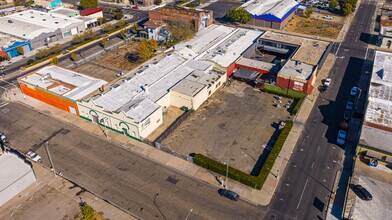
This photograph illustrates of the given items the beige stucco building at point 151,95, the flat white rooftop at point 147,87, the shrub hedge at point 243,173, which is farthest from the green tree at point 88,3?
the shrub hedge at point 243,173

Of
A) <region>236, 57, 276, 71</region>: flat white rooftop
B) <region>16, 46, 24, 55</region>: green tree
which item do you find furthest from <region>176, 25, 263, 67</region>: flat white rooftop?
<region>16, 46, 24, 55</region>: green tree

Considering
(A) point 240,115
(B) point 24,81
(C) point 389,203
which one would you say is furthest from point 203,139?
(B) point 24,81

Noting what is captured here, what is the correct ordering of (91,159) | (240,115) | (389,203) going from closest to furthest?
(389,203)
(91,159)
(240,115)

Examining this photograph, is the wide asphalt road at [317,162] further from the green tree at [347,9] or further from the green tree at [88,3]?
the green tree at [88,3]

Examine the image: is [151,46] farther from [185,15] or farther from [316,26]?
[316,26]

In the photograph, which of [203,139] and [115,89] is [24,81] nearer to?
[115,89]
